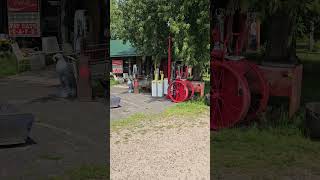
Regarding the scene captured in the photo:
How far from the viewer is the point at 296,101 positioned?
4.22m

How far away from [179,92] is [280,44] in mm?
1564

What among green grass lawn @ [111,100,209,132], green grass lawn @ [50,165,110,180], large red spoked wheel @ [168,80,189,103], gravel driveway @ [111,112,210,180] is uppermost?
large red spoked wheel @ [168,80,189,103]

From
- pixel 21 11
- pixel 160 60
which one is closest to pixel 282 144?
pixel 160 60

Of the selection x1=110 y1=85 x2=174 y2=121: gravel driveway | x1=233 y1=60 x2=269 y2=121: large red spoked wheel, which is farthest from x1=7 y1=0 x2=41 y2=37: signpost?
x1=233 y1=60 x2=269 y2=121: large red spoked wheel

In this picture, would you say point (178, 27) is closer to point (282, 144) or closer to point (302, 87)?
point (282, 144)

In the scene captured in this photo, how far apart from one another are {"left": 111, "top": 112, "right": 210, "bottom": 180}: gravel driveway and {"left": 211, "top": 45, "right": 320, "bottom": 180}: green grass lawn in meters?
0.23

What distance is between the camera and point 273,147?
3637 millimetres

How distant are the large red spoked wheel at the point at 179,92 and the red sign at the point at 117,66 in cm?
39

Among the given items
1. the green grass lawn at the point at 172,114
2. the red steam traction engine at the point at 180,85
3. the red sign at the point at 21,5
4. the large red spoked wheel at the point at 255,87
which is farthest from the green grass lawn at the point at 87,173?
the large red spoked wheel at the point at 255,87

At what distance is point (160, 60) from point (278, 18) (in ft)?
4.21

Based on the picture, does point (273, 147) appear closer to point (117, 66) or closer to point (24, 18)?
point (117, 66)

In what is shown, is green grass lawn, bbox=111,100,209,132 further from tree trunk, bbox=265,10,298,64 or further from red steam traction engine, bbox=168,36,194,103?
tree trunk, bbox=265,10,298,64

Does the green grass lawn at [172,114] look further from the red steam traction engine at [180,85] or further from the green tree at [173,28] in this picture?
the green tree at [173,28]

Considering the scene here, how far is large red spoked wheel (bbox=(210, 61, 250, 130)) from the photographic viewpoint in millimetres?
3846
